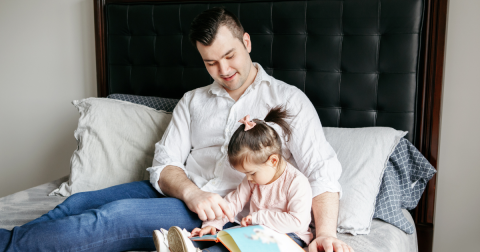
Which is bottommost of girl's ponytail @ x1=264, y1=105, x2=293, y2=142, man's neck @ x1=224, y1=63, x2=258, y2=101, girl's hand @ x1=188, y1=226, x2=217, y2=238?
girl's hand @ x1=188, y1=226, x2=217, y2=238

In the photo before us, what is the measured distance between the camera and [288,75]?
1.82 meters

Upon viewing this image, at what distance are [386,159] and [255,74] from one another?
612 millimetres

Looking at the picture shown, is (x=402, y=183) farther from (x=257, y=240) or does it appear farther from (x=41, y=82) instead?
(x=41, y=82)

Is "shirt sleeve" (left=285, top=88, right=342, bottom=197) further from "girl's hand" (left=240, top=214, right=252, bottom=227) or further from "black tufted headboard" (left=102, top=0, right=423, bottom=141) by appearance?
"black tufted headboard" (left=102, top=0, right=423, bottom=141)

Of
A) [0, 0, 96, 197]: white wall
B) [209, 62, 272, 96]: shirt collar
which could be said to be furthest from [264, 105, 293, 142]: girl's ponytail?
[0, 0, 96, 197]: white wall

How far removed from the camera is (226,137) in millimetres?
1432

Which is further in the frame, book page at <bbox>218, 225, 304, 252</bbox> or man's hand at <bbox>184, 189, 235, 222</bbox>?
man's hand at <bbox>184, 189, 235, 222</bbox>

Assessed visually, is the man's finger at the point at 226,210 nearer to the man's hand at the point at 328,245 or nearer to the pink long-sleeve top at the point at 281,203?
the pink long-sleeve top at the point at 281,203

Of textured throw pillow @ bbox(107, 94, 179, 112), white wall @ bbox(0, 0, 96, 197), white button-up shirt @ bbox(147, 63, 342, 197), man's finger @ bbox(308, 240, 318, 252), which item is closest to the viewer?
man's finger @ bbox(308, 240, 318, 252)

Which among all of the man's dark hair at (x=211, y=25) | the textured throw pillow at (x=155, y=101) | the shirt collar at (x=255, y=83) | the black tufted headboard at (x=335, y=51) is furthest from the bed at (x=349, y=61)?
the man's dark hair at (x=211, y=25)

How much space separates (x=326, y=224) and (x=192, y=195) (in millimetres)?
441

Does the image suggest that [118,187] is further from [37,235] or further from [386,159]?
[386,159]

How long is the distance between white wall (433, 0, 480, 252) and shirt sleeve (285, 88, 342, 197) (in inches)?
28.3

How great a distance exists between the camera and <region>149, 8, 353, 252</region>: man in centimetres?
123
